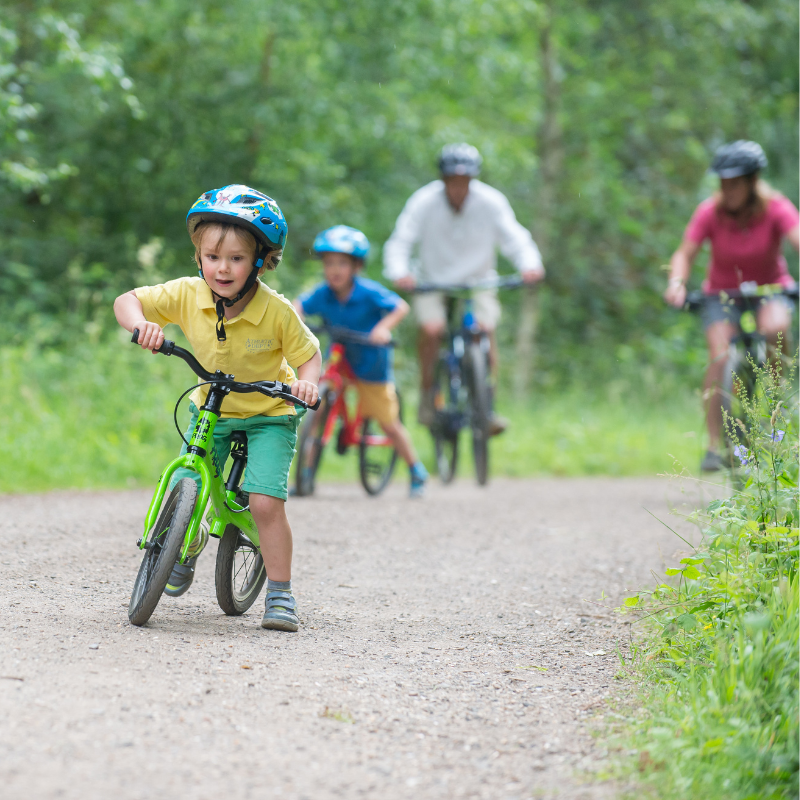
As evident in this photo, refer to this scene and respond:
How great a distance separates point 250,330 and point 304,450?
3651 mm

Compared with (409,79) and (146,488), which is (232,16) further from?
(146,488)

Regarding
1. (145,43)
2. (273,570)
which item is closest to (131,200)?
(145,43)

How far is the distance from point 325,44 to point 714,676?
432 inches

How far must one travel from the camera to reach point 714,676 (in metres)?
2.90

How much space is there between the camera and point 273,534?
397 cm

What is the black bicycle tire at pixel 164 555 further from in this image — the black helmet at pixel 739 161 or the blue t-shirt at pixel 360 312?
the black helmet at pixel 739 161

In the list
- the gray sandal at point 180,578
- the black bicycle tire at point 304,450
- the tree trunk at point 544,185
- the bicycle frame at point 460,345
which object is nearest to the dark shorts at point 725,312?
the bicycle frame at point 460,345

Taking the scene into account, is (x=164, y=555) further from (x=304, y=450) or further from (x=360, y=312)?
(x=360, y=312)

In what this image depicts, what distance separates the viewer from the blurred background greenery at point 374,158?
953 cm

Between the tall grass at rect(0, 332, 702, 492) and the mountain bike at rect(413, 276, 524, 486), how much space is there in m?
0.77

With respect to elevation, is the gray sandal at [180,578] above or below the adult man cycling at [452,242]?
below

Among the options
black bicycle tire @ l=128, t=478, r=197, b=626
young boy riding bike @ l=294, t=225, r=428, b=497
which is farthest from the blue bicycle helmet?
young boy riding bike @ l=294, t=225, r=428, b=497

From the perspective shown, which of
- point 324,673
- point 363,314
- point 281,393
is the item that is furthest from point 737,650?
point 363,314

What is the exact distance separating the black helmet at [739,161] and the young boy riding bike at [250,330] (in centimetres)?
387
